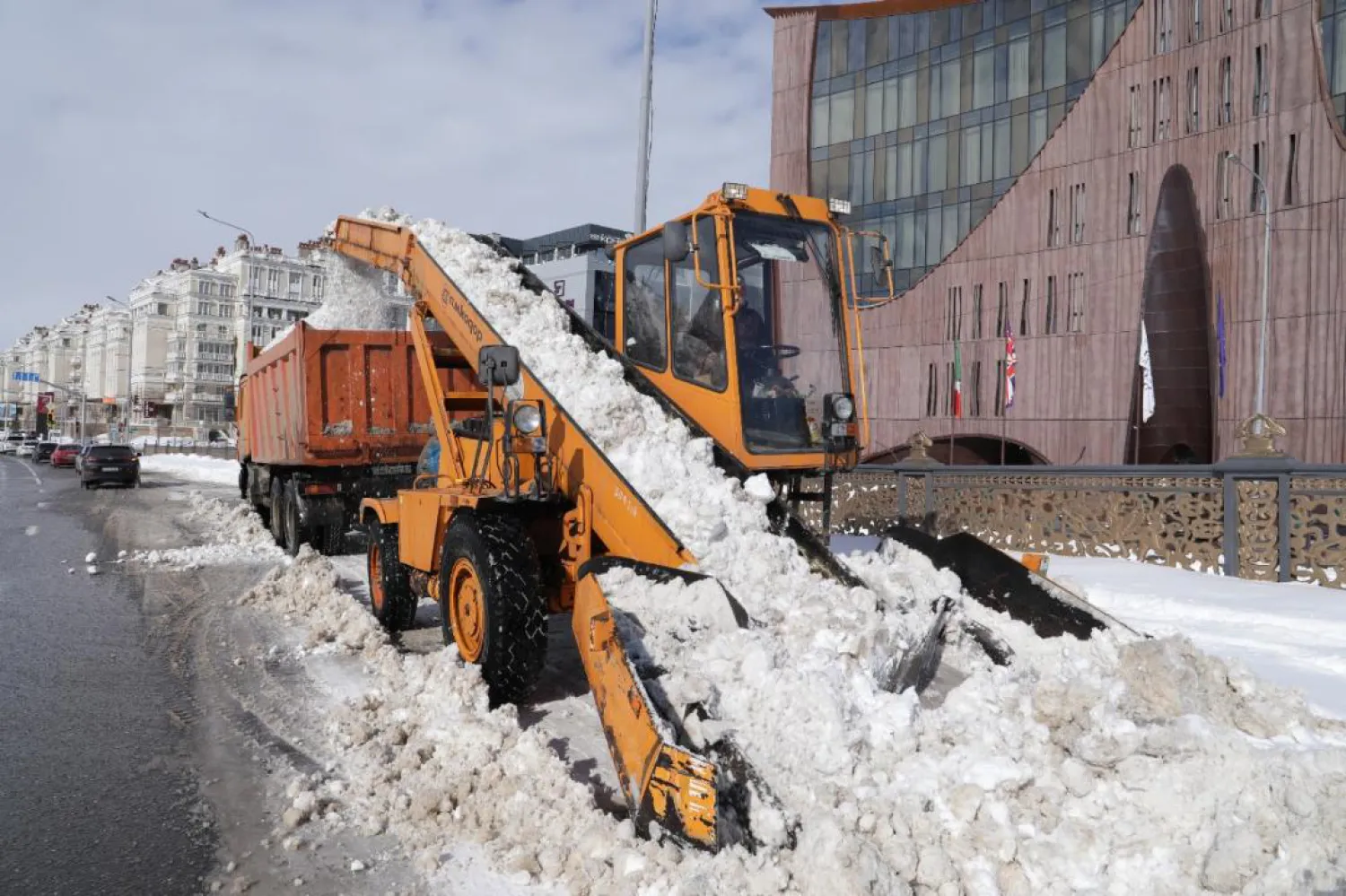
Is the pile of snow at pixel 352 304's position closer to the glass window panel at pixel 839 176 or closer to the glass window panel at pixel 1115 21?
the glass window panel at pixel 1115 21

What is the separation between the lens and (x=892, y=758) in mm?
3676

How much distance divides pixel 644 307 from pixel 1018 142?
32108 mm

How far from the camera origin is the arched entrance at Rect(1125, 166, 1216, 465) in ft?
87.5

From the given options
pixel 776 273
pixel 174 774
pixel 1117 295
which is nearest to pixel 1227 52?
pixel 1117 295

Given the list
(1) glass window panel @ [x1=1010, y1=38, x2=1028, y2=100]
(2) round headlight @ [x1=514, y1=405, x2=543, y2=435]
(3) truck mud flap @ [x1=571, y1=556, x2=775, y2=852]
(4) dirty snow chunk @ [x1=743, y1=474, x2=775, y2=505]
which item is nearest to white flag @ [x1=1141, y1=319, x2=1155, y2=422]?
(1) glass window panel @ [x1=1010, y1=38, x2=1028, y2=100]

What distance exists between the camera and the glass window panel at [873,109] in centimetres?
3750

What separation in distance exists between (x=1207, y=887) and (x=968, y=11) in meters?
37.8

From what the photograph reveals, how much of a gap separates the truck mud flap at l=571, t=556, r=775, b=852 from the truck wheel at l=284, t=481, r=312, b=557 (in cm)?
928

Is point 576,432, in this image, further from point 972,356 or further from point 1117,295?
point 972,356

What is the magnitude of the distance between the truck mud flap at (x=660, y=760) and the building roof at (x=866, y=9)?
124 feet

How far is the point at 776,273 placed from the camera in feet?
19.3

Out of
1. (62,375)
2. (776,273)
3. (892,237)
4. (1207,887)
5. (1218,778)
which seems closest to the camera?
(1207,887)

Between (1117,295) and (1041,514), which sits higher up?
(1117,295)

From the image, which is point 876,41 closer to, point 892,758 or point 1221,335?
point 1221,335
